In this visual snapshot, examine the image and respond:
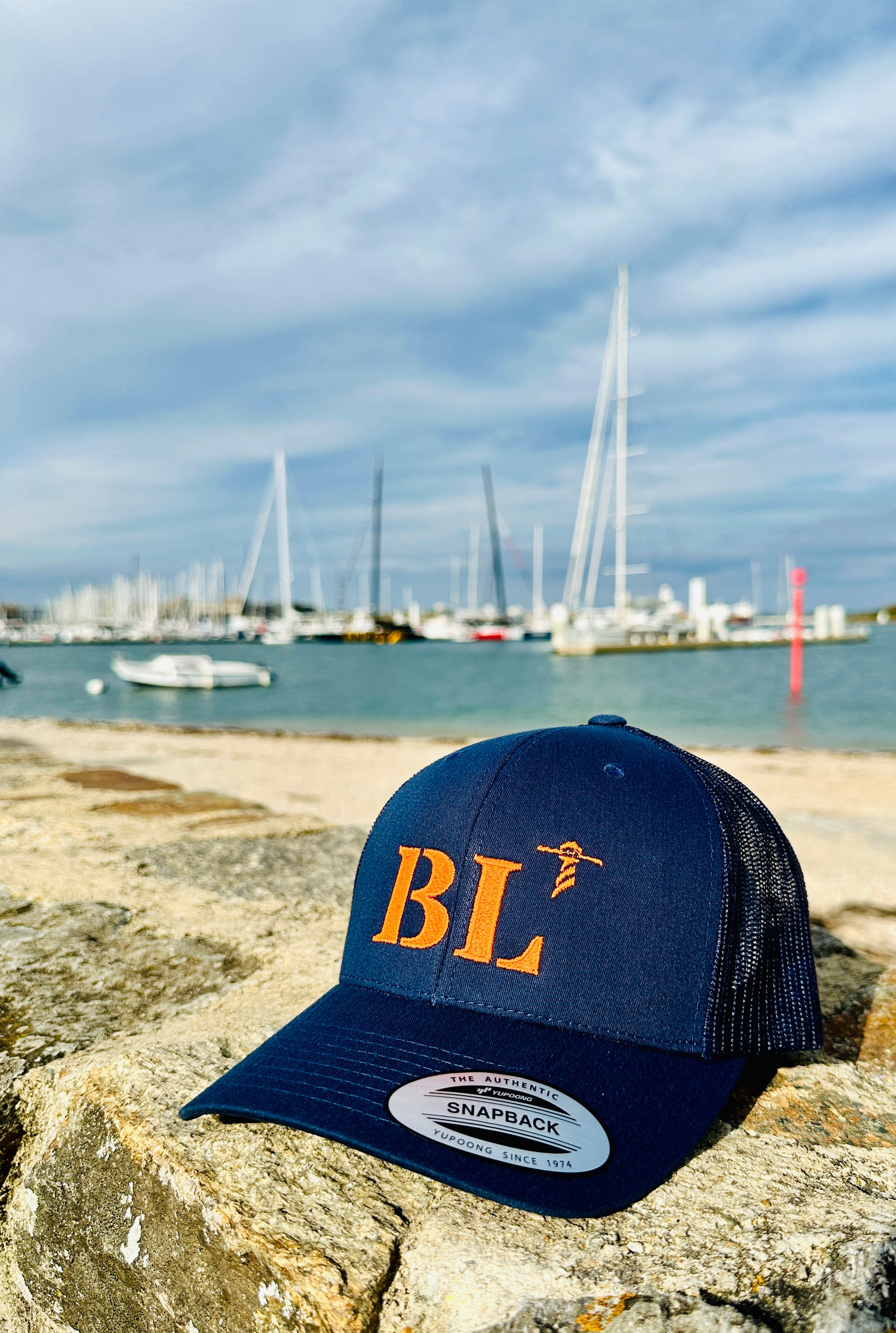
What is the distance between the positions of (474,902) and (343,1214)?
0.51 meters

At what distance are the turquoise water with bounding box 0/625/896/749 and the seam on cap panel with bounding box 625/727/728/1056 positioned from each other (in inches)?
518

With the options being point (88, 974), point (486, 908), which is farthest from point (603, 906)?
point (88, 974)

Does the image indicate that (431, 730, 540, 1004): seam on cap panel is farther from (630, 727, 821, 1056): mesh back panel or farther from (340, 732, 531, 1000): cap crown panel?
(630, 727, 821, 1056): mesh back panel

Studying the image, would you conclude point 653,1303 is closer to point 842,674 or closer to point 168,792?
point 168,792

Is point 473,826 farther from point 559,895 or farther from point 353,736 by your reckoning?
point 353,736

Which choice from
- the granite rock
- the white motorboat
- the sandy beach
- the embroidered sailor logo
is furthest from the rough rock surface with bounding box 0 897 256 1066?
the white motorboat

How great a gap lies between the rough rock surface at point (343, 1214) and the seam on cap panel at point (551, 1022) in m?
0.18

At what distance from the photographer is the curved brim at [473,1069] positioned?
114 cm

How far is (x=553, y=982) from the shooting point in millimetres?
1444

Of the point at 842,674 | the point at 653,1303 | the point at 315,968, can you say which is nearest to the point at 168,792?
the point at 315,968

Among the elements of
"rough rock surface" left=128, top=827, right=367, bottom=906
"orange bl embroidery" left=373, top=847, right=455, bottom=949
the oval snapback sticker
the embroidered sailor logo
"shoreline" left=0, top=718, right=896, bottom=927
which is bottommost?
"shoreline" left=0, top=718, right=896, bottom=927

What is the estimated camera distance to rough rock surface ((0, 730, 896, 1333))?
1073 millimetres

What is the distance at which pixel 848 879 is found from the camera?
4508 mm

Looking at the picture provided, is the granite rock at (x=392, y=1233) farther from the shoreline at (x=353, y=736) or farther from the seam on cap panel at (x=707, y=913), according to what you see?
the shoreline at (x=353, y=736)
